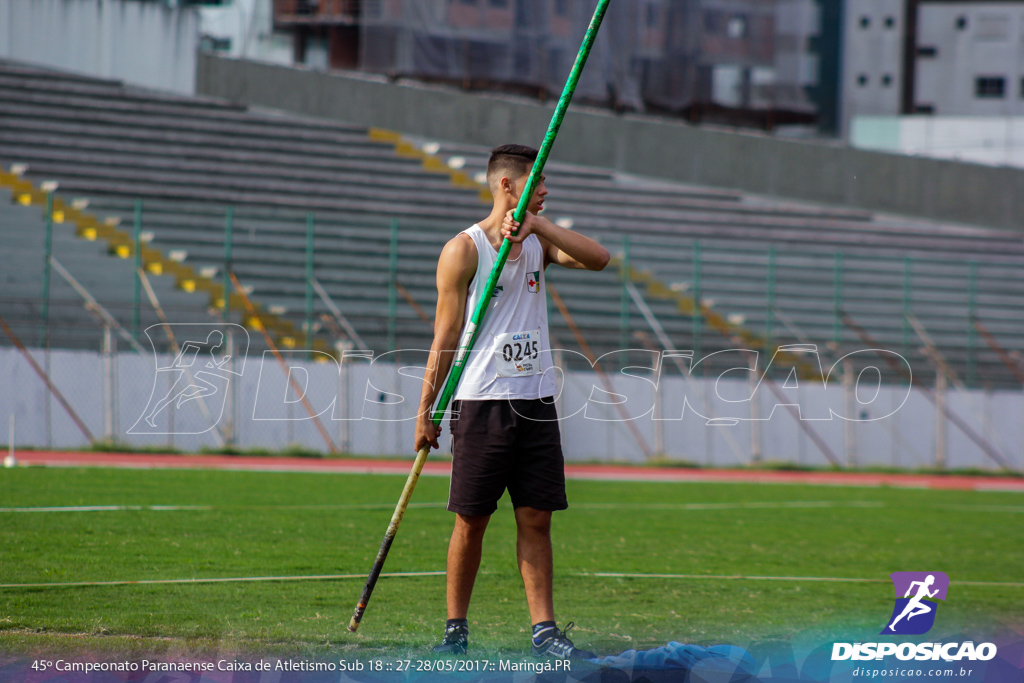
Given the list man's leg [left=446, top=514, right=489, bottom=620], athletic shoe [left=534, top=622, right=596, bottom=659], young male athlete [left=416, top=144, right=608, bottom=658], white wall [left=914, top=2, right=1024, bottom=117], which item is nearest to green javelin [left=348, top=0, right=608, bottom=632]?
young male athlete [left=416, top=144, right=608, bottom=658]

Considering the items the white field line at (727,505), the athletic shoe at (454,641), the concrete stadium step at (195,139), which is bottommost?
the white field line at (727,505)

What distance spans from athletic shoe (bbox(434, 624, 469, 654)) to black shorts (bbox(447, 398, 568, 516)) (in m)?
0.48

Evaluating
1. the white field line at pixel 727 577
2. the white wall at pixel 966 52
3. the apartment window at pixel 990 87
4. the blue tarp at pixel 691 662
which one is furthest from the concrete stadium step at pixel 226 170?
the apartment window at pixel 990 87

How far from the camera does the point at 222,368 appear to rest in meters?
17.5

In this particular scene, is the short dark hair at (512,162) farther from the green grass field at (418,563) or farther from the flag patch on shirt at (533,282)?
the green grass field at (418,563)

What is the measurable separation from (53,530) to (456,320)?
443cm

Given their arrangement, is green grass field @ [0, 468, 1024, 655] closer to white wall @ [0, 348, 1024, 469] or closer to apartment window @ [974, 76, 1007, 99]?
white wall @ [0, 348, 1024, 469]

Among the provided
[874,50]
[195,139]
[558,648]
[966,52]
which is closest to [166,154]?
[195,139]

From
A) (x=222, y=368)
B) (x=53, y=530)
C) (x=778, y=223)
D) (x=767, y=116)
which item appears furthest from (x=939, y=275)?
(x=53, y=530)

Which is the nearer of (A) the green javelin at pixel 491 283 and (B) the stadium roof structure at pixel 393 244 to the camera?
(A) the green javelin at pixel 491 283

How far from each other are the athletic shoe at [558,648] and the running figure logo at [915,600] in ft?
5.79

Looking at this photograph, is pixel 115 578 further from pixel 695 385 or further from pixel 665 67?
pixel 665 67

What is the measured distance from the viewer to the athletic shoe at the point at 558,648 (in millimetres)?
4526

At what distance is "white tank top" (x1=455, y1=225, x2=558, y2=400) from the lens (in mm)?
4871
